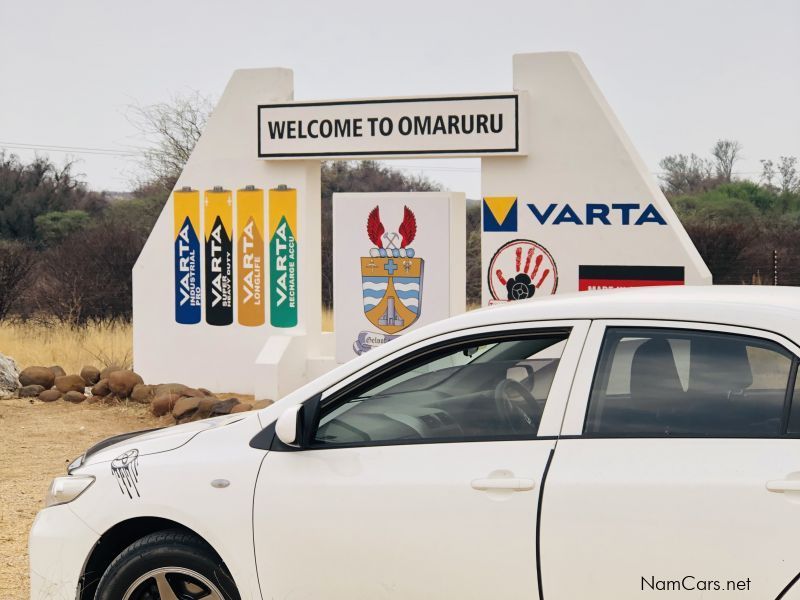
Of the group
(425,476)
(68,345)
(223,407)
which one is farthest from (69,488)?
(68,345)

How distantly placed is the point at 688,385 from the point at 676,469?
14.1 inches

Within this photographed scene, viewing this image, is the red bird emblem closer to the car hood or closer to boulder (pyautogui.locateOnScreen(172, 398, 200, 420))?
boulder (pyautogui.locateOnScreen(172, 398, 200, 420))

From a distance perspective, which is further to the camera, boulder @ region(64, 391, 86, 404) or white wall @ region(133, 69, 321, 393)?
white wall @ region(133, 69, 321, 393)

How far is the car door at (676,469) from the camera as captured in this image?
3.92 metres

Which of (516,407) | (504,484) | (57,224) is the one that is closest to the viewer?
(504,484)

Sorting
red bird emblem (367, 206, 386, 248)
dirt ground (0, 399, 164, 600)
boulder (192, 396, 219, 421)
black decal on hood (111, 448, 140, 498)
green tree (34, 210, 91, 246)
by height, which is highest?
green tree (34, 210, 91, 246)

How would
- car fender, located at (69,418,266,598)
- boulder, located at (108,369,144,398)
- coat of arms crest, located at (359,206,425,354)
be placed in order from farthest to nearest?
boulder, located at (108,369,144,398)
coat of arms crest, located at (359,206,425,354)
car fender, located at (69,418,266,598)

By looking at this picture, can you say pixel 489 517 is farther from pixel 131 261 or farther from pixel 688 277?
pixel 131 261

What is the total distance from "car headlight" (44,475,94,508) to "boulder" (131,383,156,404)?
27.4 feet

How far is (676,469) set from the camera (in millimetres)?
4062

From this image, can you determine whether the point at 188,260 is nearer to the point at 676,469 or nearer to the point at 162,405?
the point at 162,405

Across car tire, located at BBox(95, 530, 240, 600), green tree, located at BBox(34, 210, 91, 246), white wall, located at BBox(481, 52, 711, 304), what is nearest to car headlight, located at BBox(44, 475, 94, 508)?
car tire, located at BBox(95, 530, 240, 600)

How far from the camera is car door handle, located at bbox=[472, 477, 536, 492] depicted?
423 centimetres

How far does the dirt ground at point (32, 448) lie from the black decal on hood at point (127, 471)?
1.91 m
